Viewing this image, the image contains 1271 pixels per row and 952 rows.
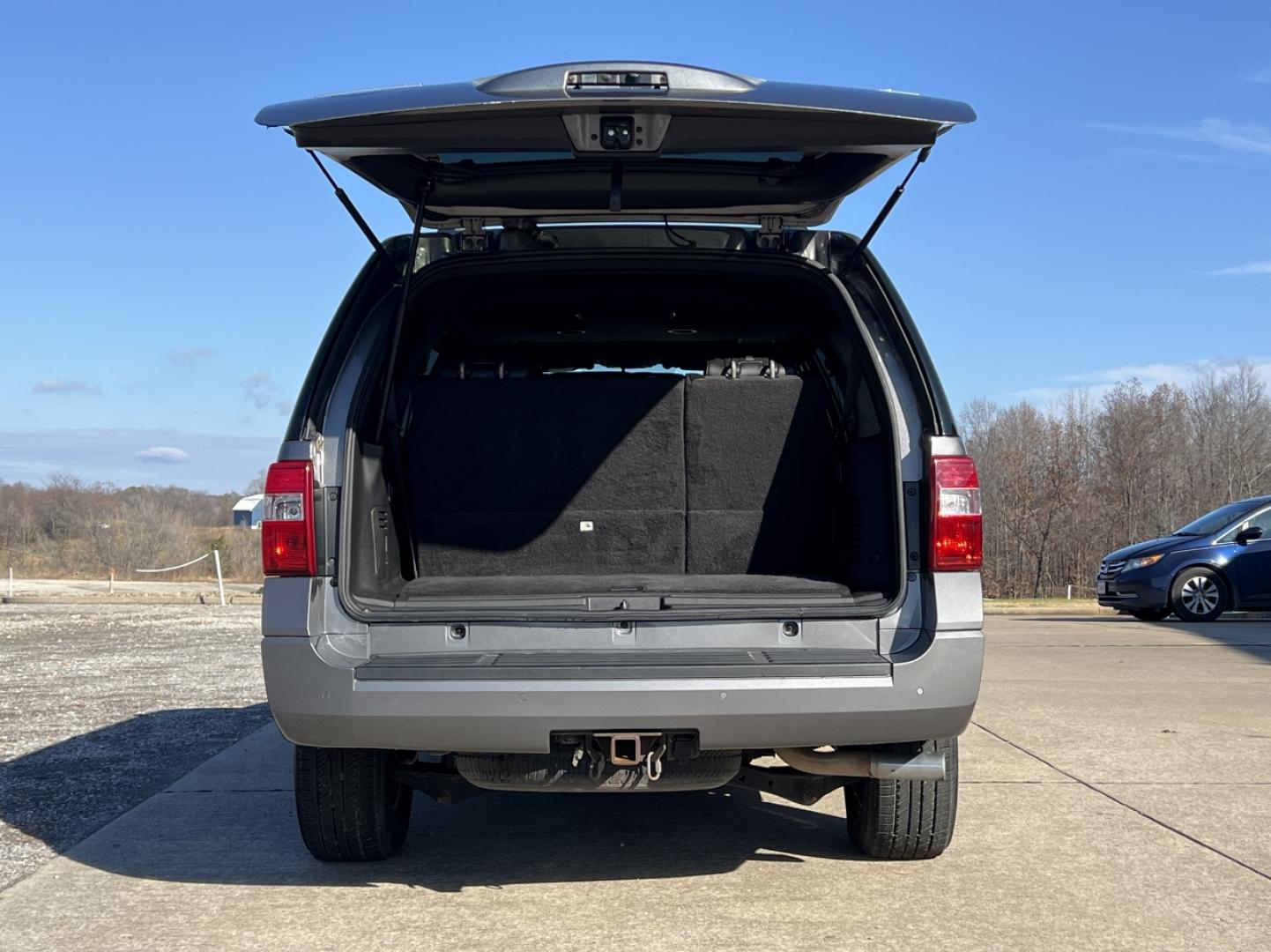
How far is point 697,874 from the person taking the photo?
4.05m

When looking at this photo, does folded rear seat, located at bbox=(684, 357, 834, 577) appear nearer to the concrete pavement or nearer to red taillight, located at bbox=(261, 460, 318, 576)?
the concrete pavement

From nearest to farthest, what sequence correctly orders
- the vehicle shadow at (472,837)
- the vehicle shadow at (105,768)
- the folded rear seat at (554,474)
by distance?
the vehicle shadow at (472,837) < the folded rear seat at (554,474) < the vehicle shadow at (105,768)

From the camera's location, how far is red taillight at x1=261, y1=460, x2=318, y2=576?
11.9 feet

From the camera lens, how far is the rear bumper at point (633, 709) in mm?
3383

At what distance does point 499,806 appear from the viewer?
16.9 feet

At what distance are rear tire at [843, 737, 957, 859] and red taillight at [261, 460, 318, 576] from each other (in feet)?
6.36

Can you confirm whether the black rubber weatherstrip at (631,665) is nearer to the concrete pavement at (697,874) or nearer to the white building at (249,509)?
the concrete pavement at (697,874)

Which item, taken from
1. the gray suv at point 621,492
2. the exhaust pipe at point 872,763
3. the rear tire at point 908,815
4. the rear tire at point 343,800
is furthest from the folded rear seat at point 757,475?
the rear tire at point 343,800

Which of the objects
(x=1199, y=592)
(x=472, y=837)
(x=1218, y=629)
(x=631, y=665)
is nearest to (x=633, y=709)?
(x=631, y=665)

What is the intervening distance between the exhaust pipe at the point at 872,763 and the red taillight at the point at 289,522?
Answer: 5.04ft

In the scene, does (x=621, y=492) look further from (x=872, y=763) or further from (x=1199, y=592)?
(x=1199, y=592)

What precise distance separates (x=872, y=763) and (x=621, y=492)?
1607mm

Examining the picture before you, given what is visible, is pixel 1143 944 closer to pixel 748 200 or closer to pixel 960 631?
pixel 960 631

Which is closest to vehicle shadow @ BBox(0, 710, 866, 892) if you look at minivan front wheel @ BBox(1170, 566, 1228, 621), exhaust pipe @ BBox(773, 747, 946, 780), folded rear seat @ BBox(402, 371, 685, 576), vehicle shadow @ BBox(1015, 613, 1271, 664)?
exhaust pipe @ BBox(773, 747, 946, 780)
